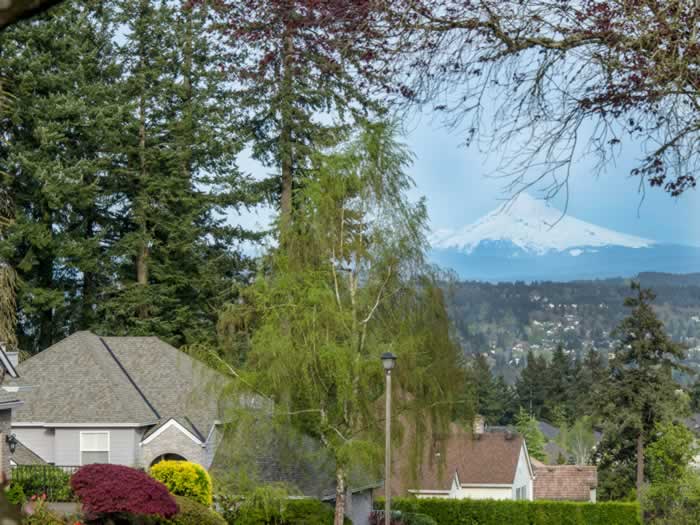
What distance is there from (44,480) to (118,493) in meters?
6.81

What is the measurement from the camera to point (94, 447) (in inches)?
1259

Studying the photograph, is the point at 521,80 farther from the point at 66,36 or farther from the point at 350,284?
the point at 66,36

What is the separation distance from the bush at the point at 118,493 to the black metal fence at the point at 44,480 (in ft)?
16.5

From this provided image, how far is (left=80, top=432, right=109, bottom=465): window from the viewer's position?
105 ft

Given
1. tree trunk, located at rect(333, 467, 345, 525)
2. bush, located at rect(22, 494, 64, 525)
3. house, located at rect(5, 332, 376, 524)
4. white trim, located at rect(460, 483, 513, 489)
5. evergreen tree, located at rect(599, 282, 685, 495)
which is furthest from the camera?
evergreen tree, located at rect(599, 282, 685, 495)

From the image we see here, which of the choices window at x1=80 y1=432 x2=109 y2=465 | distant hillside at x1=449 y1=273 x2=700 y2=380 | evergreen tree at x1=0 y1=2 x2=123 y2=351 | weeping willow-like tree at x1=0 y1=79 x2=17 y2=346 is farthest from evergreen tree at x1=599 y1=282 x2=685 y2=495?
distant hillside at x1=449 y1=273 x2=700 y2=380

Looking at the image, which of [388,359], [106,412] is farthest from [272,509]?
[388,359]

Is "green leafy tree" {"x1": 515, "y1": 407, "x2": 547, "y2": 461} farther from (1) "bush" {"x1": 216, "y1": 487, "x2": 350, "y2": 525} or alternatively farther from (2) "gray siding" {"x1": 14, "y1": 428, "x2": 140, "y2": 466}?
(1) "bush" {"x1": 216, "y1": 487, "x2": 350, "y2": 525}

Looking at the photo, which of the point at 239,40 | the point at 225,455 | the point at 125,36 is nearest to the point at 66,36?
the point at 125,36

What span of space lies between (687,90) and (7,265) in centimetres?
3648

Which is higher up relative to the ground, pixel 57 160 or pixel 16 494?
pixel 57 160

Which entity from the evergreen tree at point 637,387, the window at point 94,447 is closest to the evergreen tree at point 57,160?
A: the window at point 94,447

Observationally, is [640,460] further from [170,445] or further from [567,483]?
[170,445]

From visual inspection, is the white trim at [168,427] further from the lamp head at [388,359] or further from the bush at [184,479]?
the lamp head at [388,359]
